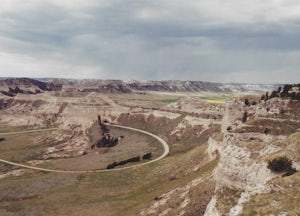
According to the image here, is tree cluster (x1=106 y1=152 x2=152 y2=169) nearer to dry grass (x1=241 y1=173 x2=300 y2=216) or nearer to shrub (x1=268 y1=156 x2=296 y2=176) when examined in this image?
shrub (x1=268 y1=156 x2=296 y2=176)

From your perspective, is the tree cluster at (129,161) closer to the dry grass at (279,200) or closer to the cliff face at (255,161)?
the cliff face at (255,161)

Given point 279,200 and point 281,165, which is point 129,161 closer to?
point 281,165

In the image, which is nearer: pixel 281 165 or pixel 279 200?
pixel 279 200

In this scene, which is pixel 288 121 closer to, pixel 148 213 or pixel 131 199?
pixel 148 213

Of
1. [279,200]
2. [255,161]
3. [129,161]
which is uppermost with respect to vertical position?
[279,200]

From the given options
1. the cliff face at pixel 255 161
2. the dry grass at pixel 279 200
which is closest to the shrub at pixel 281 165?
the cliff face at pixel 255 161

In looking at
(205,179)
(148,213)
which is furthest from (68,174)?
(205,179)

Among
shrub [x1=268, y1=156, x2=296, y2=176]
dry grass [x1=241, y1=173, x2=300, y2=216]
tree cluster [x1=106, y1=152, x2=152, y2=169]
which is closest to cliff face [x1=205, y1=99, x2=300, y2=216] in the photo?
dry grass [x1=241, y1=173, x2=300, y2=216]

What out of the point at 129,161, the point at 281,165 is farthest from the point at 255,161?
the point at 129,161

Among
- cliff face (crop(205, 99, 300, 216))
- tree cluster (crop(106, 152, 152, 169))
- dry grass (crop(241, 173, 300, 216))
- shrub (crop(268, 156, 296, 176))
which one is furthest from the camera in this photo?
tree cluster (crop(106, 152, 152, 169))
